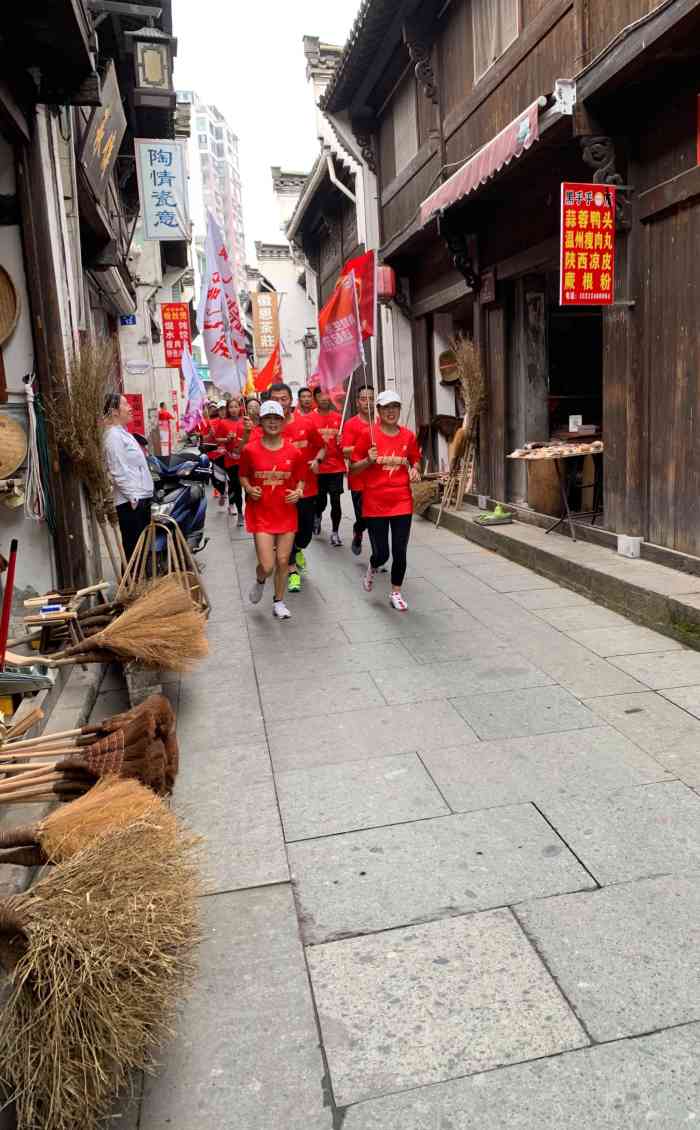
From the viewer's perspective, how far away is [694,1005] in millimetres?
2229

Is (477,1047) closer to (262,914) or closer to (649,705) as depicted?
(262,914)

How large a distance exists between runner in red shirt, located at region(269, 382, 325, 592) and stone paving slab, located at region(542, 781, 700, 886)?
3.82 metres

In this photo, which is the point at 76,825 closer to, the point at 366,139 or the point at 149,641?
the point at 149,641

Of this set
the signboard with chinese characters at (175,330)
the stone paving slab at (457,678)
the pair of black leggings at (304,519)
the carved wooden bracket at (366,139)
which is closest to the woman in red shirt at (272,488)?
the pair of black leggings at (304,519)

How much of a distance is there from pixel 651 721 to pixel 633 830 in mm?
1181

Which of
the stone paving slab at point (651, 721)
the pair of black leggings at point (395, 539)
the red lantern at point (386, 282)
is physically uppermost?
the red lantern at point (386, 282)

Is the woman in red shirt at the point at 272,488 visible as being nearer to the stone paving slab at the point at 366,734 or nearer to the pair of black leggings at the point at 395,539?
the pair of black leggings at the point at 395,539

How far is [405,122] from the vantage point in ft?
40.2

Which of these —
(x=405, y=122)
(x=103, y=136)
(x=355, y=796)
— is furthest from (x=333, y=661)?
(x=405, y=122)

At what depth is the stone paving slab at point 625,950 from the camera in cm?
221

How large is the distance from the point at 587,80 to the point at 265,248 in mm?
29080

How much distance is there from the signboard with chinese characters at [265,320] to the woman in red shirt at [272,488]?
18.9 meters

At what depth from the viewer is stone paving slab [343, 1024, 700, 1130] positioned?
190 cm

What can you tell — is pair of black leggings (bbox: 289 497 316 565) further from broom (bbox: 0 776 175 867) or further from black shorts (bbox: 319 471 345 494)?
broom (bbox: 0 776 175 867)
